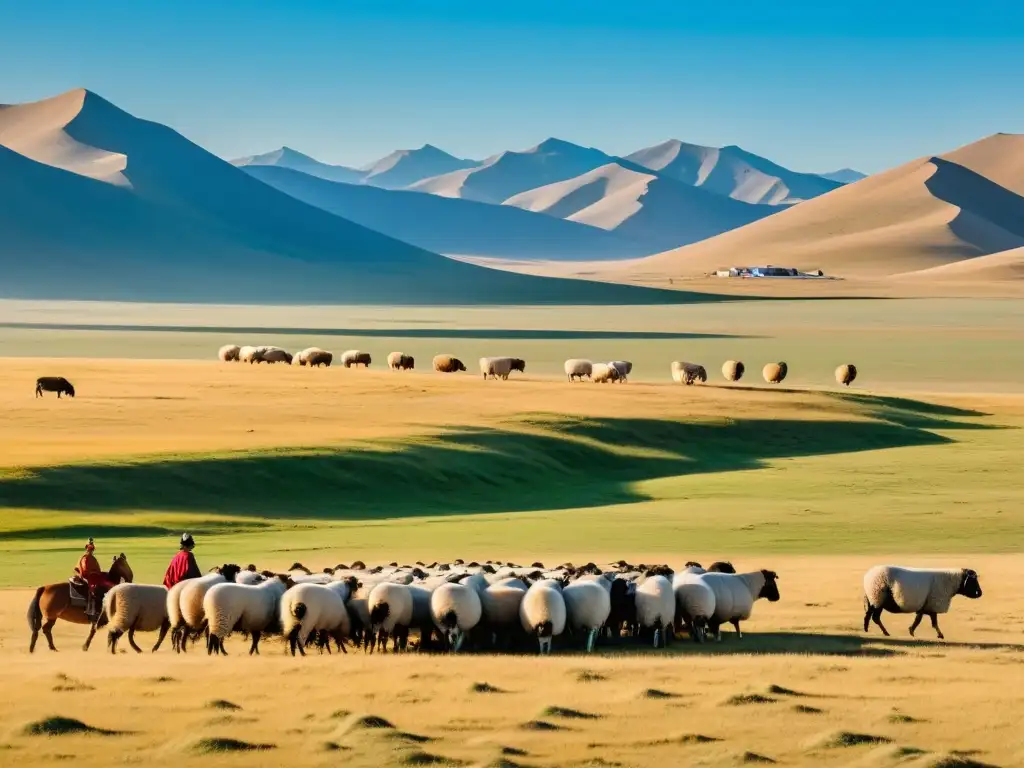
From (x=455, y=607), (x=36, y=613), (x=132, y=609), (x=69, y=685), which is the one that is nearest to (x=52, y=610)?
(x=36, y=613)

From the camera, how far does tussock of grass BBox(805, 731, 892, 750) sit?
14281 millimetres

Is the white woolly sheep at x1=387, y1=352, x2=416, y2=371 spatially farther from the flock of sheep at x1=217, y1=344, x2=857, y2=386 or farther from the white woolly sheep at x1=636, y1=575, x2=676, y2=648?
the white woolly sheep at x1=636, y1=575, x2=676, y2=648

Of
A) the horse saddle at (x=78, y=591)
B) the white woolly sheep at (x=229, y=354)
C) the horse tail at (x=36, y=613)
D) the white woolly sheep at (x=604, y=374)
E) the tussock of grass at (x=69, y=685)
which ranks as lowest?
the tussock of grass at (x=69, y=685)

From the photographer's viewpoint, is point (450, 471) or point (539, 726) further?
point (450, 471)

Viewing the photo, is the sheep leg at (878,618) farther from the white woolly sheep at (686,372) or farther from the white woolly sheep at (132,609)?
the white woolly sheep at (686,372)

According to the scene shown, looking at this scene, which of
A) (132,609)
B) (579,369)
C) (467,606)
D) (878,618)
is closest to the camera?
(467,606)

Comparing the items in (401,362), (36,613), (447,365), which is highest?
(401,362)

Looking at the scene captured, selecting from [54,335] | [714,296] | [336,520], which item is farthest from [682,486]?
[714,296]

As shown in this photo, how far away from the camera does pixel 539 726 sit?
14930mm

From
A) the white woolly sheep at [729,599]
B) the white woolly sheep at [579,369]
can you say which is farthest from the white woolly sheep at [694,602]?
the white woolly sheep at [579,369]

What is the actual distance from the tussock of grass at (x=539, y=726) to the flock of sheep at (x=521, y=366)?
150 feet

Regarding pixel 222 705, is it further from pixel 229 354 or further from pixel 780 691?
pixel 229 354

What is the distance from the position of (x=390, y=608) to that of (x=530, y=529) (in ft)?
42.1

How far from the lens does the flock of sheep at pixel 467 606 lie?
Result: 736 inches
